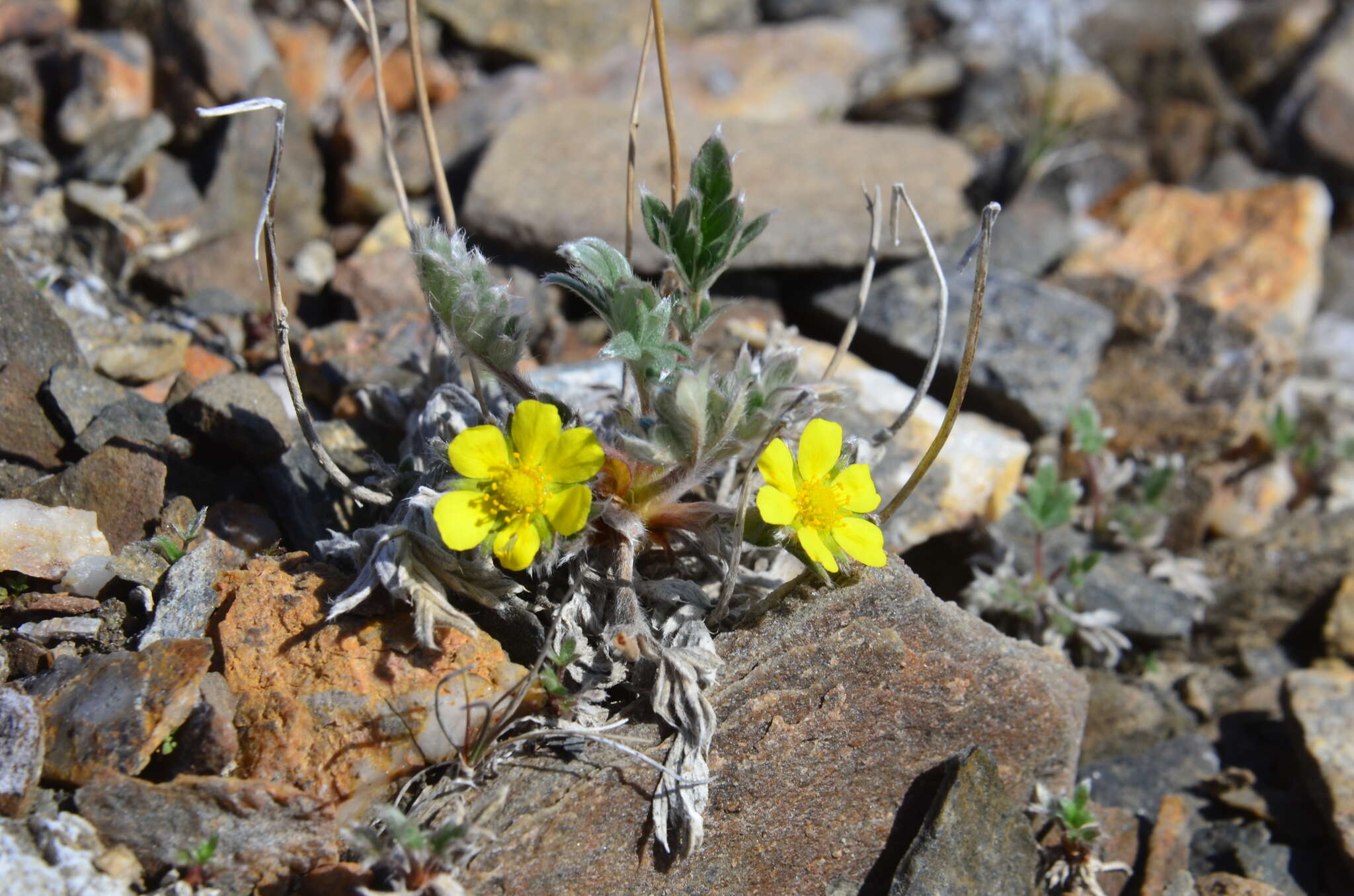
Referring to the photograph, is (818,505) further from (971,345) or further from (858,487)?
(971,345)

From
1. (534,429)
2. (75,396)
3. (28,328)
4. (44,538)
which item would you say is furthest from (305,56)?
(534,429)

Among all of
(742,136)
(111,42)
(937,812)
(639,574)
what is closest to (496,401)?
(639,574)

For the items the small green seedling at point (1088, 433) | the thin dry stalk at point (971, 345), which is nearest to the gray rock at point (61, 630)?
the thin dry stalk at point (971, 345)

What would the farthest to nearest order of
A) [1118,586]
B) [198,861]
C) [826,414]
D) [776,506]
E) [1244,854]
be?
1. [1118,586]
2. [826,414]
3. [1244,854]
4. [776,506]
5. [198,861]

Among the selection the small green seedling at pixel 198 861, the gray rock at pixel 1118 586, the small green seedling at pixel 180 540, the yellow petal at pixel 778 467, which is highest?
the yellow petal at pixel 778 467

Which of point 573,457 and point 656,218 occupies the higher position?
point 656,218

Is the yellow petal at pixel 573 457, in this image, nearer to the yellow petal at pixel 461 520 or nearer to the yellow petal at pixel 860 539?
the yellow petal at pixel 461 520

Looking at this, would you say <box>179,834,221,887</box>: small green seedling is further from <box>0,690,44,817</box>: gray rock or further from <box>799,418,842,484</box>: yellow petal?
<box>799,418,842,484</box>: yellow petal
